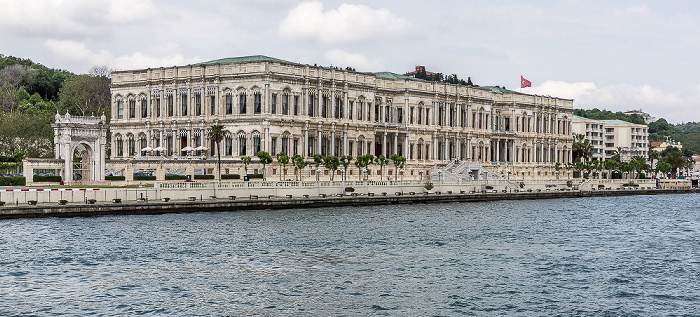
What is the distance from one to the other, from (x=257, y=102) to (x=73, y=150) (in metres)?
27.1

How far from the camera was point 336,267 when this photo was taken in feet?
148

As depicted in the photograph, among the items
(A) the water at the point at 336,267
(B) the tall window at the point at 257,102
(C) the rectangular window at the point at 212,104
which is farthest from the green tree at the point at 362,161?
(A) the water at the point at 336,267

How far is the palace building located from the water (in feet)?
115

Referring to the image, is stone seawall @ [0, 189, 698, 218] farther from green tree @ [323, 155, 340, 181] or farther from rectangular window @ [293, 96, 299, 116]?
rectangular window @ [293, 96, 299, 116]

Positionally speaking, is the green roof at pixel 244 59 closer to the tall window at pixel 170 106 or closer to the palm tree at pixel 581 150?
the tall window at pixel 170 106

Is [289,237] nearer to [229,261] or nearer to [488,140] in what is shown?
[229,261]

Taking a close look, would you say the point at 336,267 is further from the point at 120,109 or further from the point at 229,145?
the point at 120,109

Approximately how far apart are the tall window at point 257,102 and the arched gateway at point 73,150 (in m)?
23.4

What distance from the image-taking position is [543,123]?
15725 centimetres

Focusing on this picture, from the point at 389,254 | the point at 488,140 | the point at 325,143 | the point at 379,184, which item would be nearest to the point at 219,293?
the point at 389,254

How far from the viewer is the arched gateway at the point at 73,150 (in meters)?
82.7

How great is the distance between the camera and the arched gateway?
8271cm

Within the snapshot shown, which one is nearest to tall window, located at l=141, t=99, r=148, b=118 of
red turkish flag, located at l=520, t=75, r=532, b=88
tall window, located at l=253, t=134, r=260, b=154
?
tall window, located at l=253, t=134, r=260, b=154

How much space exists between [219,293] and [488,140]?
11041 cm
